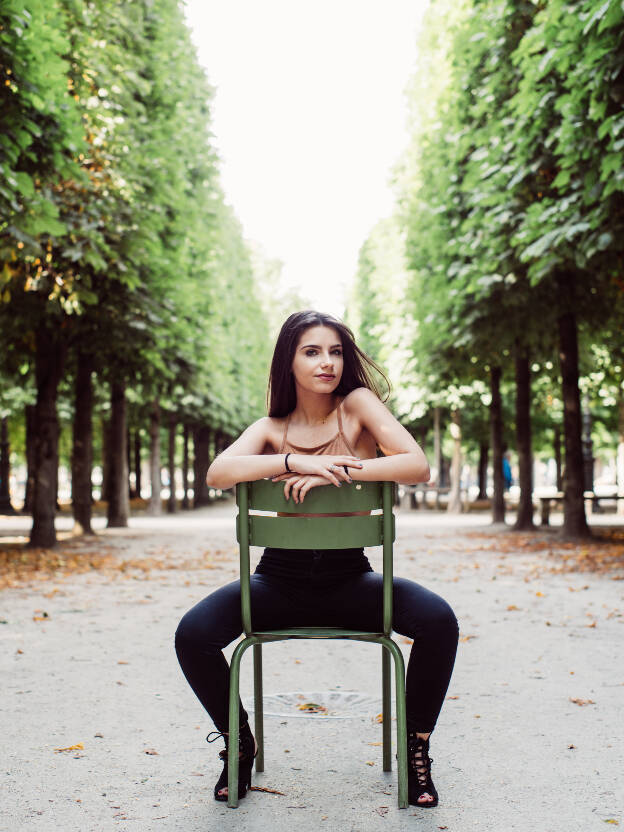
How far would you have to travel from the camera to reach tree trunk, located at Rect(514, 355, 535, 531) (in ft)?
62.2

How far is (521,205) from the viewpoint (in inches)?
515

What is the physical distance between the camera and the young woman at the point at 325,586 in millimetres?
3332

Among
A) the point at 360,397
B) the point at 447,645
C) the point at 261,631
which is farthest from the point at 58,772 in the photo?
the point at 360,397

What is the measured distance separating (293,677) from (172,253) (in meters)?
13.0

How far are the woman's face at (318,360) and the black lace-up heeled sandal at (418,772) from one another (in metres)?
1.28

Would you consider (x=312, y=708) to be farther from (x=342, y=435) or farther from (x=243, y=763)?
(x=342, y=435)

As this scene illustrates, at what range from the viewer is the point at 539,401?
29172mm

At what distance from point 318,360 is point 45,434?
12.4 meters

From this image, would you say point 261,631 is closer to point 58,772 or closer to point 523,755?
point 58,772

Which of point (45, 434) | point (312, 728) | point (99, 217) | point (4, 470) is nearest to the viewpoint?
point (312, 728)

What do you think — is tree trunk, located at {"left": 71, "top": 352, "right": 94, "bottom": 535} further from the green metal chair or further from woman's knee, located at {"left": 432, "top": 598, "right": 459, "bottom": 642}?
woman's knee, located at {"left": 432, "top": 598, "right": 459, "bottom": 642}

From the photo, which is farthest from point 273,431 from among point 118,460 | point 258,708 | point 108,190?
point 118,460

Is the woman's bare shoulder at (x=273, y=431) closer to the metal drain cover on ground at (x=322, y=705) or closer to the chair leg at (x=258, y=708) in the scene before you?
the chair leg at (x=258, y=708)

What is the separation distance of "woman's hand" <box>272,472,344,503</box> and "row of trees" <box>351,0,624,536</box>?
20.6ft
